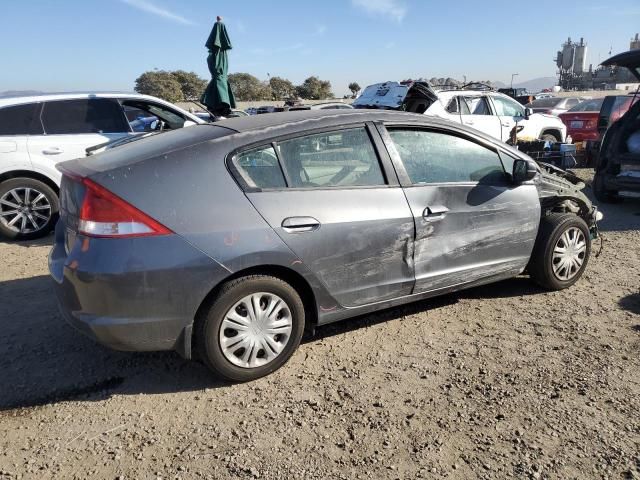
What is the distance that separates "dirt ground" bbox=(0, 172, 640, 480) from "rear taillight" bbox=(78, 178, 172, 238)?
1025 mm

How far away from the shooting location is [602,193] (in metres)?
8.23

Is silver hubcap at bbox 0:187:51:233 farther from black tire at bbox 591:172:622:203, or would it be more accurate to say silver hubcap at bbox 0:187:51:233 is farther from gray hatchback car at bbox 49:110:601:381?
black tire at bbox 591:172:622:203

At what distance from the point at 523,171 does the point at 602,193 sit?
5201 millimetres

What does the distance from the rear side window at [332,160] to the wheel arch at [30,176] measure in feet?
13.9

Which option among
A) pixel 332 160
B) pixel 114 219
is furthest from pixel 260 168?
pixel 114 219

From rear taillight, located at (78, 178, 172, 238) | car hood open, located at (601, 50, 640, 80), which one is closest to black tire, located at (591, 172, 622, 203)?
car hood open, located at (601, 50, 640, 80)

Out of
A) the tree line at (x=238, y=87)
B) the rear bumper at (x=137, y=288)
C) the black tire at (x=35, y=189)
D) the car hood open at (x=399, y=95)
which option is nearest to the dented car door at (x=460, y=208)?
the rear bumper at (x=137, y=288)

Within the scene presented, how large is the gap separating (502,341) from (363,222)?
137cm

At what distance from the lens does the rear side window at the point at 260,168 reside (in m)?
3.04

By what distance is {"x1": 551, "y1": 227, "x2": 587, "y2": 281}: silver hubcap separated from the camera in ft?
14.4

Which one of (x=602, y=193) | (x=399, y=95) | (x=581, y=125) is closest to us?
(x=602, y=193)

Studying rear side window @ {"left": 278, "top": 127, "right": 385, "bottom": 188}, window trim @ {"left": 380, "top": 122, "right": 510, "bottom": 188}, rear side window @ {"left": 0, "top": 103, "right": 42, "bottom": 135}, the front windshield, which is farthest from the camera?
the front windshield

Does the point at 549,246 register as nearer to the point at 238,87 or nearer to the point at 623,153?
the point at 623,153

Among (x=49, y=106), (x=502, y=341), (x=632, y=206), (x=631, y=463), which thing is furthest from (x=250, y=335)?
(x=632, y=206)
